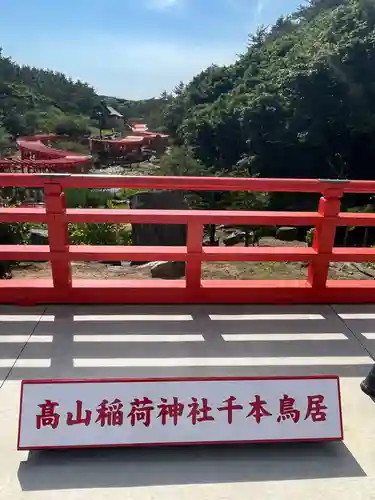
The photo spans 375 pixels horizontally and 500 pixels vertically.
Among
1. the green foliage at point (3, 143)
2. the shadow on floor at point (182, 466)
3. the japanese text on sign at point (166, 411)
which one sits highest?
the japanese text on sign at point (166, 411)

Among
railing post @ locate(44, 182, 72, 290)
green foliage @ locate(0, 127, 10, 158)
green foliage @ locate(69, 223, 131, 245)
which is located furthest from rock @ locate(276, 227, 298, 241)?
green foliage @ locate(0, 127, 10, 158)

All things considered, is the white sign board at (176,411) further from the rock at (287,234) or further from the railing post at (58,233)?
the rock at (287,234)

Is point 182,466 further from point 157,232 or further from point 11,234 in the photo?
point 157,232

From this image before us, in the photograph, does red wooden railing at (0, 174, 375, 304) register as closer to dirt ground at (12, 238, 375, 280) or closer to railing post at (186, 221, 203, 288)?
railing post at (186, 221, 203, 288)

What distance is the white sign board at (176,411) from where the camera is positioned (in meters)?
→ 1.89

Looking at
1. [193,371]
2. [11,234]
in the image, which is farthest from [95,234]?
[193,371]

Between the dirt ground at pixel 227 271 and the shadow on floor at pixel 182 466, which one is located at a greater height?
the shadow on floor at pixel 182 466

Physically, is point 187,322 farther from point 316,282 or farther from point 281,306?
point 316,282

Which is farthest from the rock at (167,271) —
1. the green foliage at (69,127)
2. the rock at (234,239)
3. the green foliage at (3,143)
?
the green foliage at (69,127)

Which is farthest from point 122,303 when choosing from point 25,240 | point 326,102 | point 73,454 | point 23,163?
point 23,163

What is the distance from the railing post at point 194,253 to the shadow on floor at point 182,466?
57.6 inches

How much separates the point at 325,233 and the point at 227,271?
3.42 meters

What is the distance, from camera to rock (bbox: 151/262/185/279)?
18.8 ft

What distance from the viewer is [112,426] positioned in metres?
1.91
